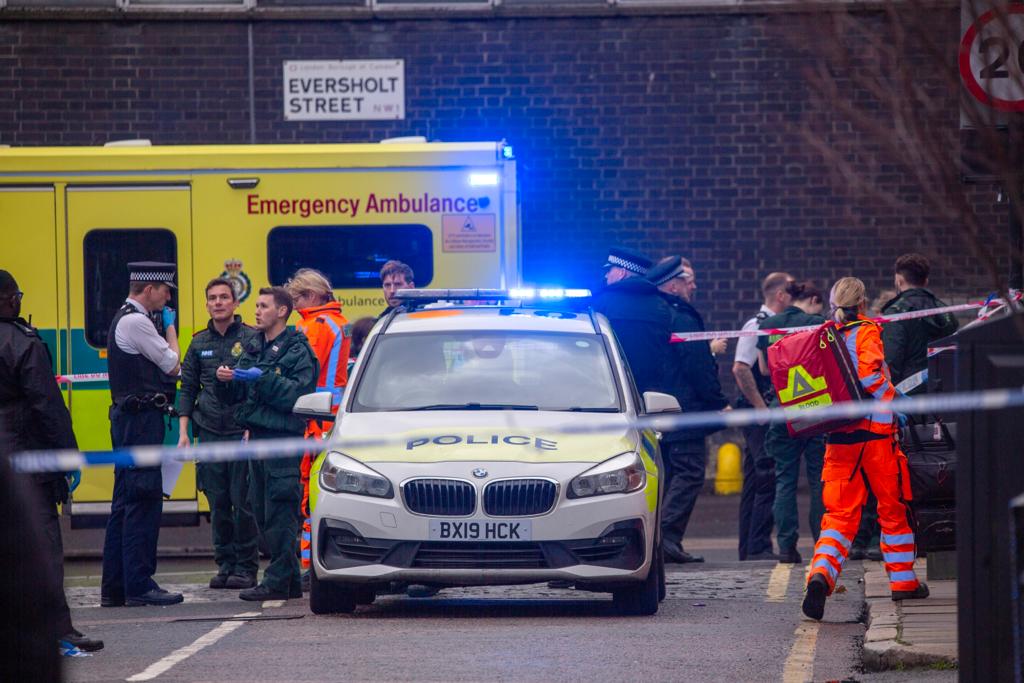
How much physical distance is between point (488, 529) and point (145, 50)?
988cm

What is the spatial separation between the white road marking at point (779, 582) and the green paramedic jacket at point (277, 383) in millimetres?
2909

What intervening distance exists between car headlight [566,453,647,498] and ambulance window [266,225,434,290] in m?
4.44

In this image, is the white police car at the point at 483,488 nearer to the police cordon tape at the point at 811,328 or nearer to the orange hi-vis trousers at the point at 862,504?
the orange hi-vis trousers at the point at 862,504

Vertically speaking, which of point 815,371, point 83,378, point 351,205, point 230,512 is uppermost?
point 351,205

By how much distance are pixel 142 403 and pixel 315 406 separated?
121 centimetres

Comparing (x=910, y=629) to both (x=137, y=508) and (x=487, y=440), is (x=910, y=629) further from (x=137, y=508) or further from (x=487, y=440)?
(x=137, y=508)

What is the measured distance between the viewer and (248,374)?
33.4ft

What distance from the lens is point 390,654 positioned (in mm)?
7938

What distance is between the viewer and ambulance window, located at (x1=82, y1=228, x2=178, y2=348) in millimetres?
13273

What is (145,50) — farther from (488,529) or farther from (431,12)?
(488,529)

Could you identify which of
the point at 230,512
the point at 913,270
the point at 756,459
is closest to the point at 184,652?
the point at 230,512

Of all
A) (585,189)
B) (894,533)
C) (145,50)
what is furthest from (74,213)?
(894,533)

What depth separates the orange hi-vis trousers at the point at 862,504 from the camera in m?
8.83

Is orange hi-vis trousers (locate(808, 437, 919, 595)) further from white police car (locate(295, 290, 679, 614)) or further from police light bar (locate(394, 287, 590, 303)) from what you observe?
police light bar (locate(394, 287, 590, 303))
